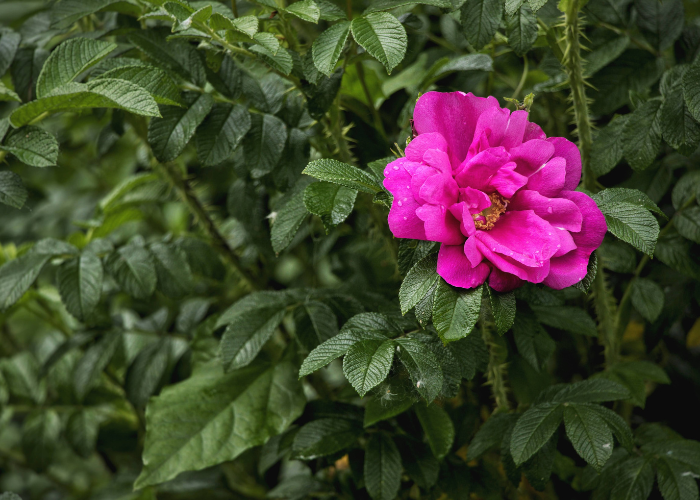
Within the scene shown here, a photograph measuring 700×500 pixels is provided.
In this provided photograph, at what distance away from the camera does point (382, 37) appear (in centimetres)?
72

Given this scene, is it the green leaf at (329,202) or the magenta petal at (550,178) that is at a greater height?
the magenta petal at (550,178)

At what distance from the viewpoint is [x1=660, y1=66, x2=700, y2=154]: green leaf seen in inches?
30.3

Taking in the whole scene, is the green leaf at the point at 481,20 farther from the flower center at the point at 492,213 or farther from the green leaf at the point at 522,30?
the flower center at the point at 492,213

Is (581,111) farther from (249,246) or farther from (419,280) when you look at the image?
(249,246)

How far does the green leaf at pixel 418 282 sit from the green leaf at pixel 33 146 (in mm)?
467

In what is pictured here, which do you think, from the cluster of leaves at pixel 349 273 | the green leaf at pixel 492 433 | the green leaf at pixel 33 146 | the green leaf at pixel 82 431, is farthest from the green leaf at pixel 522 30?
the green leaf at pixel 82 431

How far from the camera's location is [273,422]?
0.95m

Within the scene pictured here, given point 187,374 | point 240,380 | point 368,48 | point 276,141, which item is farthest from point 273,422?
point 368,48

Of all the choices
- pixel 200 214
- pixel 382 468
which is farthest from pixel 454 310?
pixel 200 214

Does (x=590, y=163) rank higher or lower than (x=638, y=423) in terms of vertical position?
higher

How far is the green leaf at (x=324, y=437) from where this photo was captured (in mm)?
864

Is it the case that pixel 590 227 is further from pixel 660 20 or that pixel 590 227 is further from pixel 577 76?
pixel 660 20

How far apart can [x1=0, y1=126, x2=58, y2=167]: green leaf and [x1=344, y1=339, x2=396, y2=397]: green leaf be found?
45cm

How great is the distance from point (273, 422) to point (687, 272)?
652 millimetres
